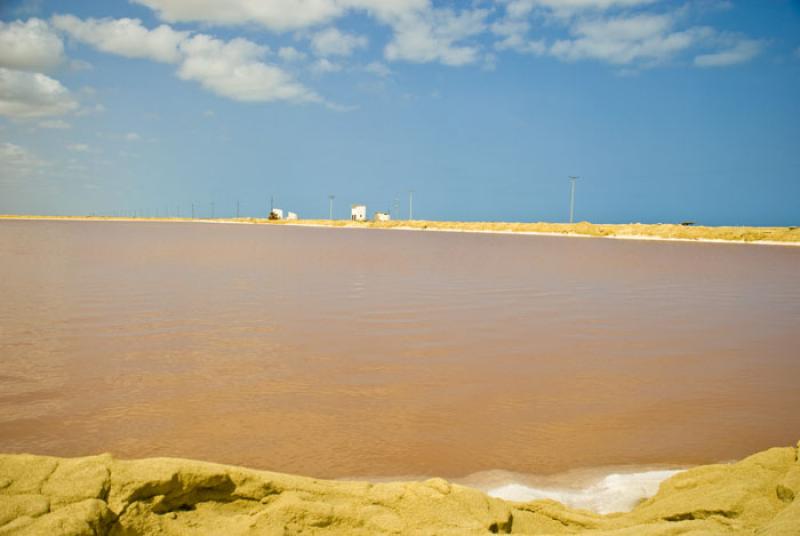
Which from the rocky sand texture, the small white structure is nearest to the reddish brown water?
the rocky sand texture

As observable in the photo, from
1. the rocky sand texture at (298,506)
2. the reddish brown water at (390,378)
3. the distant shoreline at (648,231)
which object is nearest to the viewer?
the rocky sand texture at (298,506)

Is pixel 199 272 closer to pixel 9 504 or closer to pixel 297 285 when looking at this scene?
pixel 297 285

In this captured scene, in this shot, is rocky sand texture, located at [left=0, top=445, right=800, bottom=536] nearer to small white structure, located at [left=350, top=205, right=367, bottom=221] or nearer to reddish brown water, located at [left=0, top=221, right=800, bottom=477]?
reddish brown water, located at [left=0, top=221, right=800, bottom=477]

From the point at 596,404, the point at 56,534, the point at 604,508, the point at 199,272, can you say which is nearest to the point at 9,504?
the point at 56,534

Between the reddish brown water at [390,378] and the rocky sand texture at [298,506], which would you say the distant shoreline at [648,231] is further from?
the rocky sand texture at [298,506]

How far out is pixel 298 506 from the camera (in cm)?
352

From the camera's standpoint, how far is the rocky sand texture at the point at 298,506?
3.11 metres

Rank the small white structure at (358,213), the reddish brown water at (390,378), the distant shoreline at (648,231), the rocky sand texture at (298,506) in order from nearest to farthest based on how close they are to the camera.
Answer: the rocky sand texture at (298,506)
the reddish brown water at (390,378)
the distant shoreline at (648,231)
the small white structure at (358,213)

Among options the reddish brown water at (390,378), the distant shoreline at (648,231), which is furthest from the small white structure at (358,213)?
the reddish brown water at (390,378)

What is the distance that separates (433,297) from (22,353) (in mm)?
10076

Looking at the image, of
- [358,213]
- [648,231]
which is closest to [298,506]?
[648,231]

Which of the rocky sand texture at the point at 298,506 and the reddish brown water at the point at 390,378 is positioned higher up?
the rocky sand texture at the point at 298,506

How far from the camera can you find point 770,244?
228ft

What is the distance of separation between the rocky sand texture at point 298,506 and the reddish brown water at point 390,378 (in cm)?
133
